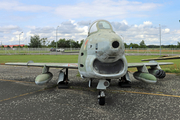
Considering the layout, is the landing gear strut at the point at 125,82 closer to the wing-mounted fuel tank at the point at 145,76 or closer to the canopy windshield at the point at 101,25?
the wing-mounted fuel tank at the point at 145,76

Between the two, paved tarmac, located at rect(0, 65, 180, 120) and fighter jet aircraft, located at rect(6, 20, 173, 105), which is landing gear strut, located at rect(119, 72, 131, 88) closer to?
paved tarmac, located at rect(0, 65, 180, 120)

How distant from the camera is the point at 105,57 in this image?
4504 mm

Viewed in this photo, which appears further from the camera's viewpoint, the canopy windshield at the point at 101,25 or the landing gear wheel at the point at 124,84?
the landing gear wheel at the point at 124,84

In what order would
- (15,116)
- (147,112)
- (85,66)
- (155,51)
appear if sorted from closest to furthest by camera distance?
(15,116)
(147,112)
(85,66)
(155,51)

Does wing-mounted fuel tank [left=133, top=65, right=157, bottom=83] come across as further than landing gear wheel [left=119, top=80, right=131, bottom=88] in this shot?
No

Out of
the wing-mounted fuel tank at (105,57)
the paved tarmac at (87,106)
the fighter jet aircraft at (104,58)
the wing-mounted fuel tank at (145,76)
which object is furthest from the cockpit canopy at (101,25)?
the wing-mounted fuel tank at (145,76)

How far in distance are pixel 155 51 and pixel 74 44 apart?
194 feet

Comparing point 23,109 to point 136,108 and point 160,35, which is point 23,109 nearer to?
point 136,108

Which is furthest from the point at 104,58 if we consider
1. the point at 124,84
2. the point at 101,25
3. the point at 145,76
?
the point at 124,84

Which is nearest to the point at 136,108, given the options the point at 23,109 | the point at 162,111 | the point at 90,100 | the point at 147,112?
the point at 147,112

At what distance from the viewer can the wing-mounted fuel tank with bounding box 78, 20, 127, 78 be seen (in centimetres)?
441

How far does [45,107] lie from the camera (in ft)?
16.8

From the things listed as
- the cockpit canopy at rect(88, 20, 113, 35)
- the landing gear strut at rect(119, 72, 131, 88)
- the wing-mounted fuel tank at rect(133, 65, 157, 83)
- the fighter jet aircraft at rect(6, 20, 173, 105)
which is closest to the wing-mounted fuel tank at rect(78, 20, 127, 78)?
the fighter jet aircraft at rect(6, 20, 173, 105)

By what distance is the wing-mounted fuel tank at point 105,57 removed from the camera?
4406mm
